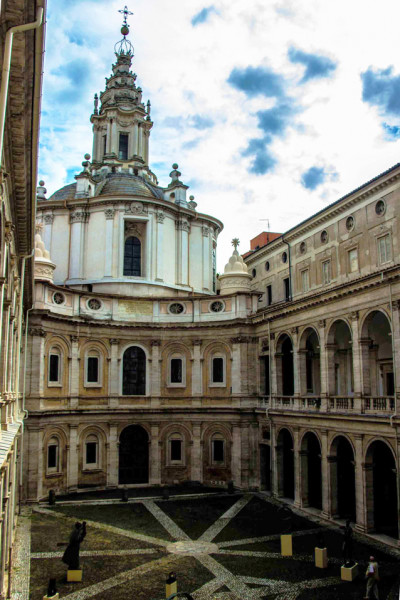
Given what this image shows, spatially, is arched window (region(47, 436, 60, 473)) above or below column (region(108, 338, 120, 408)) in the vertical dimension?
below

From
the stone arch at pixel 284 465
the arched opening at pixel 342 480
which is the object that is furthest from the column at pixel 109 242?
the arched opening at pixel 342 480

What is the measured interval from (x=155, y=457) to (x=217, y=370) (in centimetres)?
801

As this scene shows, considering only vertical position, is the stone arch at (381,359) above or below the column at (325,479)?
above

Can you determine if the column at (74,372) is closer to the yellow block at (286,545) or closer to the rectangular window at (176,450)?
the rectangular window at (176,450)

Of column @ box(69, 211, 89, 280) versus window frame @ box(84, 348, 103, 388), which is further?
column @ box(69, 211, 89, 280)

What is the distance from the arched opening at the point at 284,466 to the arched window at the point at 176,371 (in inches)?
352

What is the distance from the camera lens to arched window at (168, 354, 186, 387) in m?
42.2

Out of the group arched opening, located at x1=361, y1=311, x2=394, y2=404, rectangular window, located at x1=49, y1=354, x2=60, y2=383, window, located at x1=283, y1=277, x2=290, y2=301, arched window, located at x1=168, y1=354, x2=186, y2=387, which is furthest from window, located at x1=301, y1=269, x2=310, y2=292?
rectangular window, located at x1=49, y1=354, x2=60, y2=383

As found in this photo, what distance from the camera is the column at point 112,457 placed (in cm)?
3928

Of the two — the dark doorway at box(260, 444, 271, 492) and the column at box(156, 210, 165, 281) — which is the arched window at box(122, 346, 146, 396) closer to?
the column at box(156, 210, 165, 281)

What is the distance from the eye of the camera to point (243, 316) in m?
41.7

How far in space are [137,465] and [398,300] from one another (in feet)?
78.0

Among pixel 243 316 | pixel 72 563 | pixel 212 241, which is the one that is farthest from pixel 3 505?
pixel 212 241

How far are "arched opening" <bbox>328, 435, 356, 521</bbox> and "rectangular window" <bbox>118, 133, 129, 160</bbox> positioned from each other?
35238 millimetres
